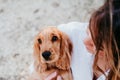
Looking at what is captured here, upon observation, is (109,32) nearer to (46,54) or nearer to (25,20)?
(46,54)

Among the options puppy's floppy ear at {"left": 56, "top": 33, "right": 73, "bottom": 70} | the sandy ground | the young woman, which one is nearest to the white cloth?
puppy's floppy ear at {"left": 56, "top": 33, "right": 73, "bottom": 70}

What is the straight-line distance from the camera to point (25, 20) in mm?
2387

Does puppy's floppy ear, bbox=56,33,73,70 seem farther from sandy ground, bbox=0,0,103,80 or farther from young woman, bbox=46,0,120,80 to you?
sandy ground, bbox=0,0,103,80

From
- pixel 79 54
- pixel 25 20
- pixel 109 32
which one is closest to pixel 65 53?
pixel 79 54

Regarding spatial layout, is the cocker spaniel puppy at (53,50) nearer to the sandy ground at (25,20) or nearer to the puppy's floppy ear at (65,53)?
the puppy's floppy ear at (65,53)

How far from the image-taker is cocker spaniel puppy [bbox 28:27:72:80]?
4.41 ft

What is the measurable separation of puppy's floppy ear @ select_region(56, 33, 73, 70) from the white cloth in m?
0.02

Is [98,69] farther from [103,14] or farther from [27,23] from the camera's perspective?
[27,23]

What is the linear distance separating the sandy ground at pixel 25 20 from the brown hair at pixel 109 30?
922 millimetres

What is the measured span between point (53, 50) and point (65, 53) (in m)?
0.06

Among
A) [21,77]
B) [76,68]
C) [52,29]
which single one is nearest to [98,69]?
[76,68]

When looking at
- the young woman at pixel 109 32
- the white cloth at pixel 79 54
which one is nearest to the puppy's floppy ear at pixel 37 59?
the white cloth at pixel 79 54

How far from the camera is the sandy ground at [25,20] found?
212cm

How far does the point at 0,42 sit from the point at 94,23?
46.6 inches
